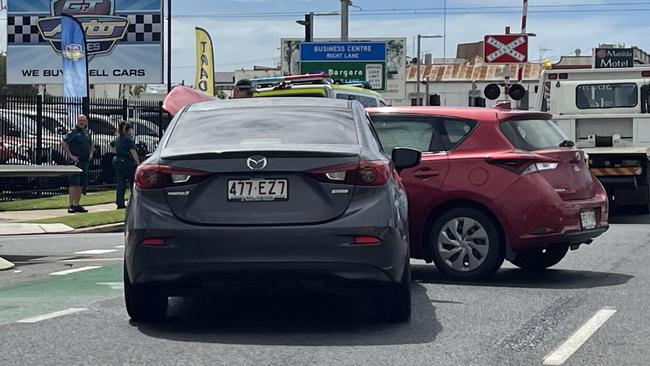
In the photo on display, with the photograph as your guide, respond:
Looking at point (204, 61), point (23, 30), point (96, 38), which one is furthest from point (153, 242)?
point (23, 30)

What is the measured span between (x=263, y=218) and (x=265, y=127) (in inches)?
33.6

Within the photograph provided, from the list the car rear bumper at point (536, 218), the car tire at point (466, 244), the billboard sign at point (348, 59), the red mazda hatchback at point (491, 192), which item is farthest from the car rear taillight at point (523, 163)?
the billboard sign at point (348, 59)

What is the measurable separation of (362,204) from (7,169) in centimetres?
737

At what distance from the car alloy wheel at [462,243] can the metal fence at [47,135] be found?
557 inches

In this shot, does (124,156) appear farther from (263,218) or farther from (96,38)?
(96,38)

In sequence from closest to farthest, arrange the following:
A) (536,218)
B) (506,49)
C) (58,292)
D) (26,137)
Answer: (58,292)
(536,218)
(506,49)
(26,137)

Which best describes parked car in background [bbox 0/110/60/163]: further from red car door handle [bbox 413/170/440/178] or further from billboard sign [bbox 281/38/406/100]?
billboard sign [bbox 281/38/406/100]

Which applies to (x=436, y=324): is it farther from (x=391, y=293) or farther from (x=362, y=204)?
(x=362, y=204)

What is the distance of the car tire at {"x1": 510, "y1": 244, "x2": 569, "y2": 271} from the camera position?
11.3 m

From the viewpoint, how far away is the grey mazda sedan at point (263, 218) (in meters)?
7.15

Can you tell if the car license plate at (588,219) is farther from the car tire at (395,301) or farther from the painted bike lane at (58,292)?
the painted bike lane at (58,292)

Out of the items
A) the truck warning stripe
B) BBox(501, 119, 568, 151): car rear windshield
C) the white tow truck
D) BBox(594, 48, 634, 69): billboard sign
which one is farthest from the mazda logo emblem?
BBox(594, 48, 634, 69): billboard sign

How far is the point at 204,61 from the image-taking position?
3956 cm

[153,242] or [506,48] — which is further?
[506,48]
